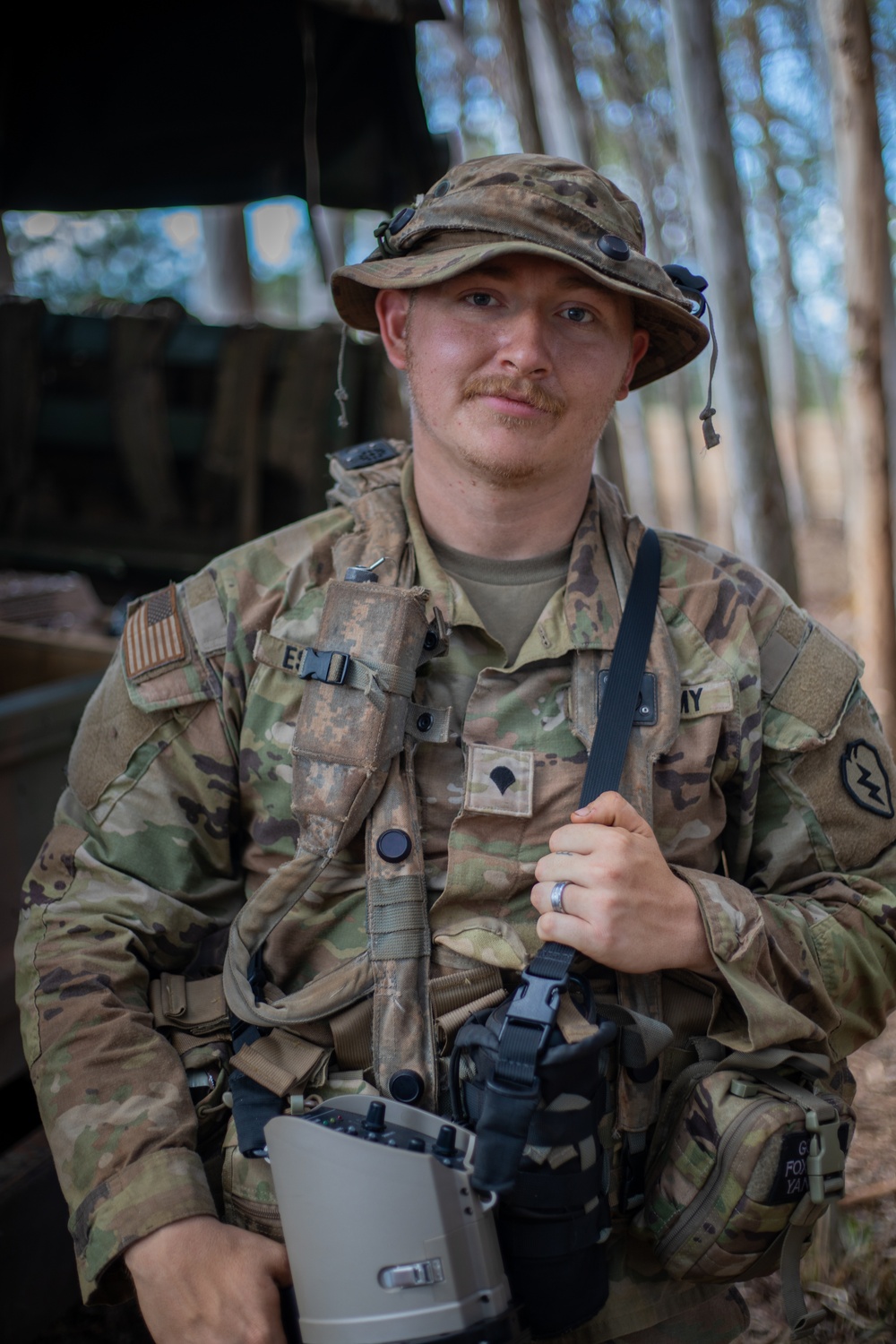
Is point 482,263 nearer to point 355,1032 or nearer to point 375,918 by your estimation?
point 375,918

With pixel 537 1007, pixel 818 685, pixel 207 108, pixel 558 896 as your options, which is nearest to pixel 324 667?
pixel 558 896

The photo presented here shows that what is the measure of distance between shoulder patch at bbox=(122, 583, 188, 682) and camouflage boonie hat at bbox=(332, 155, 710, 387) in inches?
26.3

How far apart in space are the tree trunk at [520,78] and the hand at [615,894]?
437 centimetres

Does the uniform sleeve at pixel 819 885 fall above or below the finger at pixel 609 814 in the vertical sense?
below

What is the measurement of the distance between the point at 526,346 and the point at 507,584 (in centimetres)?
43

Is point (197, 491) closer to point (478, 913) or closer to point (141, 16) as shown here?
point (141, 16)

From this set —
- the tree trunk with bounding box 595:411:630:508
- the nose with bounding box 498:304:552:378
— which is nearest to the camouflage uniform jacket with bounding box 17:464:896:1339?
the nose with bounding box 498:304:552:378

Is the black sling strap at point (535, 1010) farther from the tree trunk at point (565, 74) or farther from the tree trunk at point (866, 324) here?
the tree trunk at point (565, 74)

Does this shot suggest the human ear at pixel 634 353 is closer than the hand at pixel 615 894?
No

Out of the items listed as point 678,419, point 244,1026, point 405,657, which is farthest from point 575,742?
point 678,419

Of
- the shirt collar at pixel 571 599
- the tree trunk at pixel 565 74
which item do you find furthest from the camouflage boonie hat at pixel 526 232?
the tree trunk at pixel 565 74

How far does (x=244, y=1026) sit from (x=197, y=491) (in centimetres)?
328

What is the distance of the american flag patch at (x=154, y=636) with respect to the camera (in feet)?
6.17

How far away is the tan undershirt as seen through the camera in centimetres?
197
